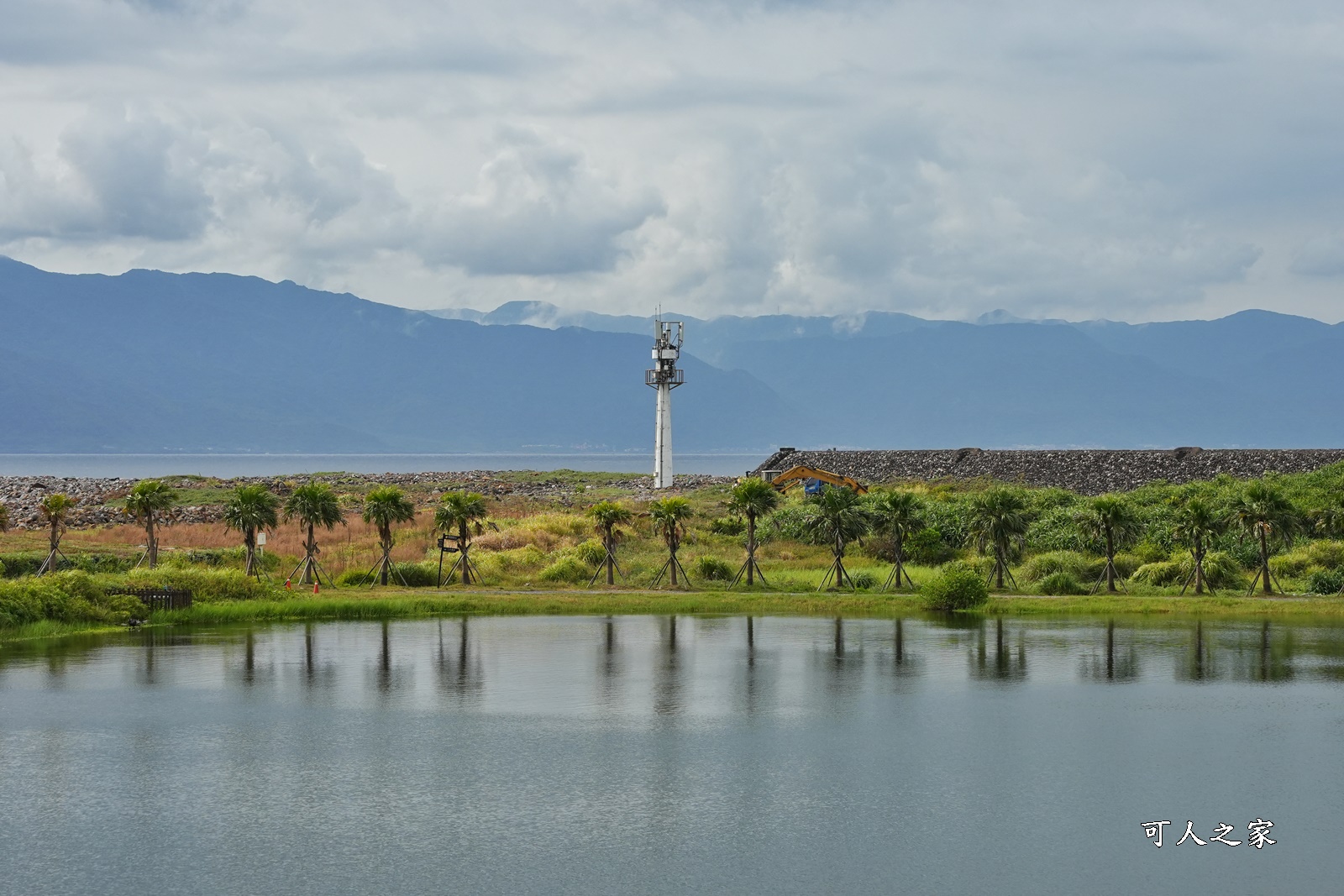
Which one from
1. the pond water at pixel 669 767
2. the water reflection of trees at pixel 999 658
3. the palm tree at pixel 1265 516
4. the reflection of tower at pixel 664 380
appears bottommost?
the pond water at pixel 669 767

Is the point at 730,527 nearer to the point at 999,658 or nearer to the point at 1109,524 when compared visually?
the point at 1109,524

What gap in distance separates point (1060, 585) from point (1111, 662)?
17613mm

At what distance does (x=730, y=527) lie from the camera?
7969cm

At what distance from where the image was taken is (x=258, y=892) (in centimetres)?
2164

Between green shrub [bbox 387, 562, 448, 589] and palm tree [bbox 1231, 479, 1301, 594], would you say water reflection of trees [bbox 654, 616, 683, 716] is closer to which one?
green shrub [bbox 387, 562, 448, 589]

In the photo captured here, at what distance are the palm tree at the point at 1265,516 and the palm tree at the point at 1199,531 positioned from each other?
96 cm

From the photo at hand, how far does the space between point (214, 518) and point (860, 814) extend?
245 ft

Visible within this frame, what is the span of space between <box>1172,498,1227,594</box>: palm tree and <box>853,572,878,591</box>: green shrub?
A: 13215 mm

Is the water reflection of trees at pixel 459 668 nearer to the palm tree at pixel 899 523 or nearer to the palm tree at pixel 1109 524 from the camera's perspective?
the palm tree at pixel 899 523

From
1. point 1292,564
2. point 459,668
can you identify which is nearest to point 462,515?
point 459,668

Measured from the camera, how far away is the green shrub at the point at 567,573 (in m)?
64.0

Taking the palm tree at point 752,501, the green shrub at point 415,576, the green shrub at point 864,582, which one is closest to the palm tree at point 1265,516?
the green shrub at point 864,582

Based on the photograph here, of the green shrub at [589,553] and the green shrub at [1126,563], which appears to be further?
the green shrub at [589,553]

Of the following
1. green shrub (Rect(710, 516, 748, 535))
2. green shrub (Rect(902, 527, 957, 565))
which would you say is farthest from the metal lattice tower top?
green shrub (Rect(902, 527, 957, 565))
